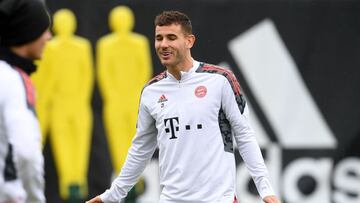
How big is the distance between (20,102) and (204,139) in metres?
2.07

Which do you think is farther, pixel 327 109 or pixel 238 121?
pixel 327 109

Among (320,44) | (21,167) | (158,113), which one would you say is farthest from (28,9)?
Answer: (320,44)

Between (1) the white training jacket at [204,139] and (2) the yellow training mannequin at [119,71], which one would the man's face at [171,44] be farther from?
(2) the yellow training mannequin at [119,71]

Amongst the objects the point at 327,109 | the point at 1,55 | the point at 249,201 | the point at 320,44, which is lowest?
the point at 249,201

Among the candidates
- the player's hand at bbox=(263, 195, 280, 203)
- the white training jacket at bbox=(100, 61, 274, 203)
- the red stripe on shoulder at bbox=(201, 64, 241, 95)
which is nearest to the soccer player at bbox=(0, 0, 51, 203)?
the white training jacket at bbox=(100, 61, 274, 203)

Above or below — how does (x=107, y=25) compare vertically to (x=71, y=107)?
above

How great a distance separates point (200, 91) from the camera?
20.4 ft

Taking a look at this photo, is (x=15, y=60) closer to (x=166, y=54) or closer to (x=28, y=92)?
(x=28, y=92)

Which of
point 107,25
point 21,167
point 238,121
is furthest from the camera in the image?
point 107,25

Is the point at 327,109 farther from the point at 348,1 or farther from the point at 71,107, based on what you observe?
the point at 71,107

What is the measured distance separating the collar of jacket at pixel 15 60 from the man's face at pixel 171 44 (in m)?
1.95

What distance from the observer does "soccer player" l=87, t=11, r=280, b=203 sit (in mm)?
6082

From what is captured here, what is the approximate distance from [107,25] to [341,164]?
2.85 metres

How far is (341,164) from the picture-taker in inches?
420
